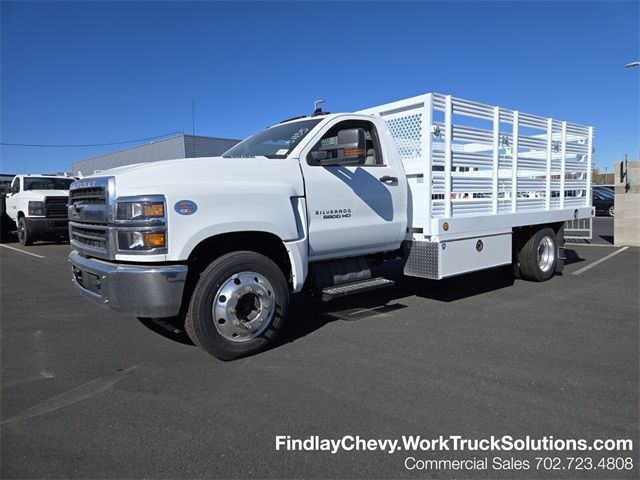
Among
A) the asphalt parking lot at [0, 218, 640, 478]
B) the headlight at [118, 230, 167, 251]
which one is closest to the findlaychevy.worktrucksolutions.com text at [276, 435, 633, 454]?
the asphalt parking lot at [0, 218, 640, 478]

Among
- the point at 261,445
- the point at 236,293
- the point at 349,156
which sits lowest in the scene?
the point at 261,445

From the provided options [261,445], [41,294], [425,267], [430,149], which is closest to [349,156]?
[430,149]

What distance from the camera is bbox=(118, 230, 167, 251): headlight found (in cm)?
374

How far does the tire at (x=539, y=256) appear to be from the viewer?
7613 mm

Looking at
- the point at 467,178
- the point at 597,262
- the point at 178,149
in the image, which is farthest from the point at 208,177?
the point at 178,149

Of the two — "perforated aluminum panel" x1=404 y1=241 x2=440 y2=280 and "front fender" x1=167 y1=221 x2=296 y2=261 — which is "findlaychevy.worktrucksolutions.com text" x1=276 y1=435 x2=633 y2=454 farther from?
"perforated aluminum panel" x1=404 y1=241 x2=440 y2=280

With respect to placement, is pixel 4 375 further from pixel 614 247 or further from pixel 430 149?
pixel 614 247

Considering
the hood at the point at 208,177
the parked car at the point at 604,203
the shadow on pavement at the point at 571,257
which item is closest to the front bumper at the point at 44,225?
the hood at the point at 208,177

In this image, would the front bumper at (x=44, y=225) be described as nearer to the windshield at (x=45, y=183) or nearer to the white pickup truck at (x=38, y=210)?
the white pickup truck at (x=38, y=210)

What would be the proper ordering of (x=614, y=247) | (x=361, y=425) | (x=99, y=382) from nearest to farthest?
(x=361, y=425), (x=99, y=382), (x=614, y=247)

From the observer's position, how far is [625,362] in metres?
4.15

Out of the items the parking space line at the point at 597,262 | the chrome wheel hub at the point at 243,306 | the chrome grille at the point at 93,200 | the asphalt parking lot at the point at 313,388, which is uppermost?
the chrome grille at the point at 93,200

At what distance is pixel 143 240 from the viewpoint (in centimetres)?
374

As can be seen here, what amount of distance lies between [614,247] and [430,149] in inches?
392
